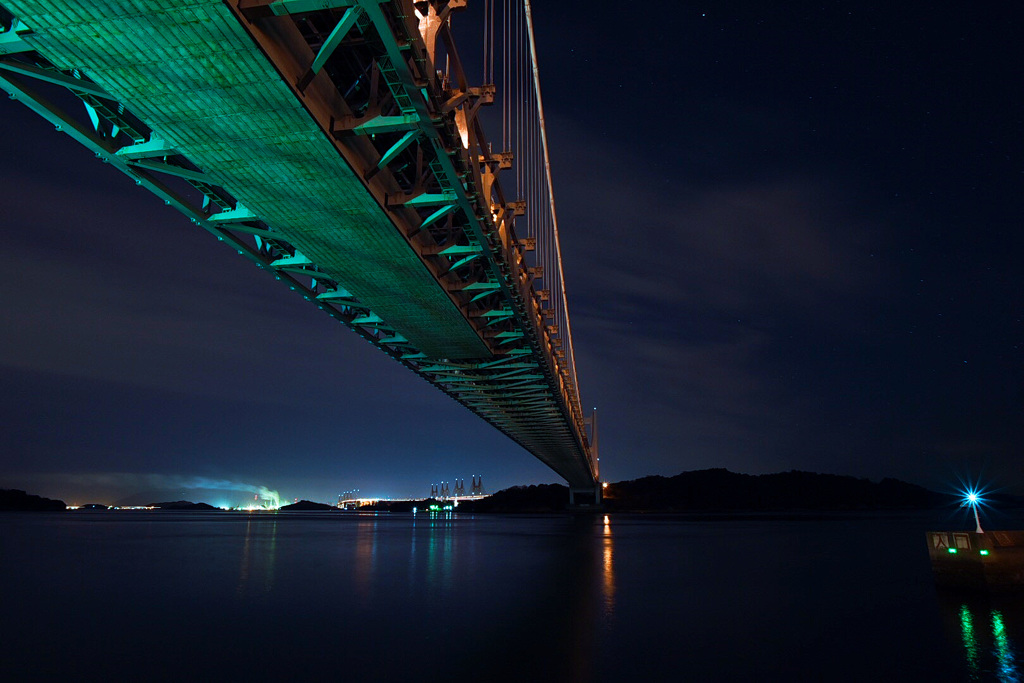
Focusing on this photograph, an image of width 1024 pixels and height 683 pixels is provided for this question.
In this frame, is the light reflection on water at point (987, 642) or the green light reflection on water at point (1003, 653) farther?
the light reflection on water at point (987, 642)

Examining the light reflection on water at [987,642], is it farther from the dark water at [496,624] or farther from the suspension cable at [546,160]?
the suspension cable at [546,160]

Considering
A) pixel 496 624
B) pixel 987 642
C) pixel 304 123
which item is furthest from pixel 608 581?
pixel 304 123

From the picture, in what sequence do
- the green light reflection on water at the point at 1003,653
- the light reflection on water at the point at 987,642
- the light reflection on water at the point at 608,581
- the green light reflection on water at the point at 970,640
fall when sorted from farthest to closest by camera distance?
the light reflection on water at the point at 608,581 < the green light reflection on water at the point at 970,640 < the light reflection on water at the point at 987,642 < the green light reflection on water at the point at 1003,653

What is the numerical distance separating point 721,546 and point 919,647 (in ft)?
72.1

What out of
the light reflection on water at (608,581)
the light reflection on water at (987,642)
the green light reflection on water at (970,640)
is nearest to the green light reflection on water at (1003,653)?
the light reflection on water at (987,642)

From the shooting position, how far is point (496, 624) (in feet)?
35.0

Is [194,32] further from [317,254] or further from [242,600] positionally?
[242,600]

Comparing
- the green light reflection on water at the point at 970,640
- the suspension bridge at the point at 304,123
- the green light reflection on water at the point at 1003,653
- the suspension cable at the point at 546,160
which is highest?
the suspension cable at the point at 546,160

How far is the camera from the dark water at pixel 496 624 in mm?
8086

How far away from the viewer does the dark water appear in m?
8.09

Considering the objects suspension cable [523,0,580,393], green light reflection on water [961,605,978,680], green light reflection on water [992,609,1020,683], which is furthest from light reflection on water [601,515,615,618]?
suspension cable [523,0,580,393]

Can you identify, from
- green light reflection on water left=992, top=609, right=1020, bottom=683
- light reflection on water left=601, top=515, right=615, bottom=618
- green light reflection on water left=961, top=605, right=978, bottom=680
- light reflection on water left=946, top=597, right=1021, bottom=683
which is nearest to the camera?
green light reflection on water left=992, top=609, right=1020, bottom=683

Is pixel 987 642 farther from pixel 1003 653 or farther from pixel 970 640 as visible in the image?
pixel 1003 653

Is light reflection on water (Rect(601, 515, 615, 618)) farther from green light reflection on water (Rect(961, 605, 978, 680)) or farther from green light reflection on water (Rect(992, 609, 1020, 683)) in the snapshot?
green light reflection on water (Rect(992, 609, 1020, 683))
